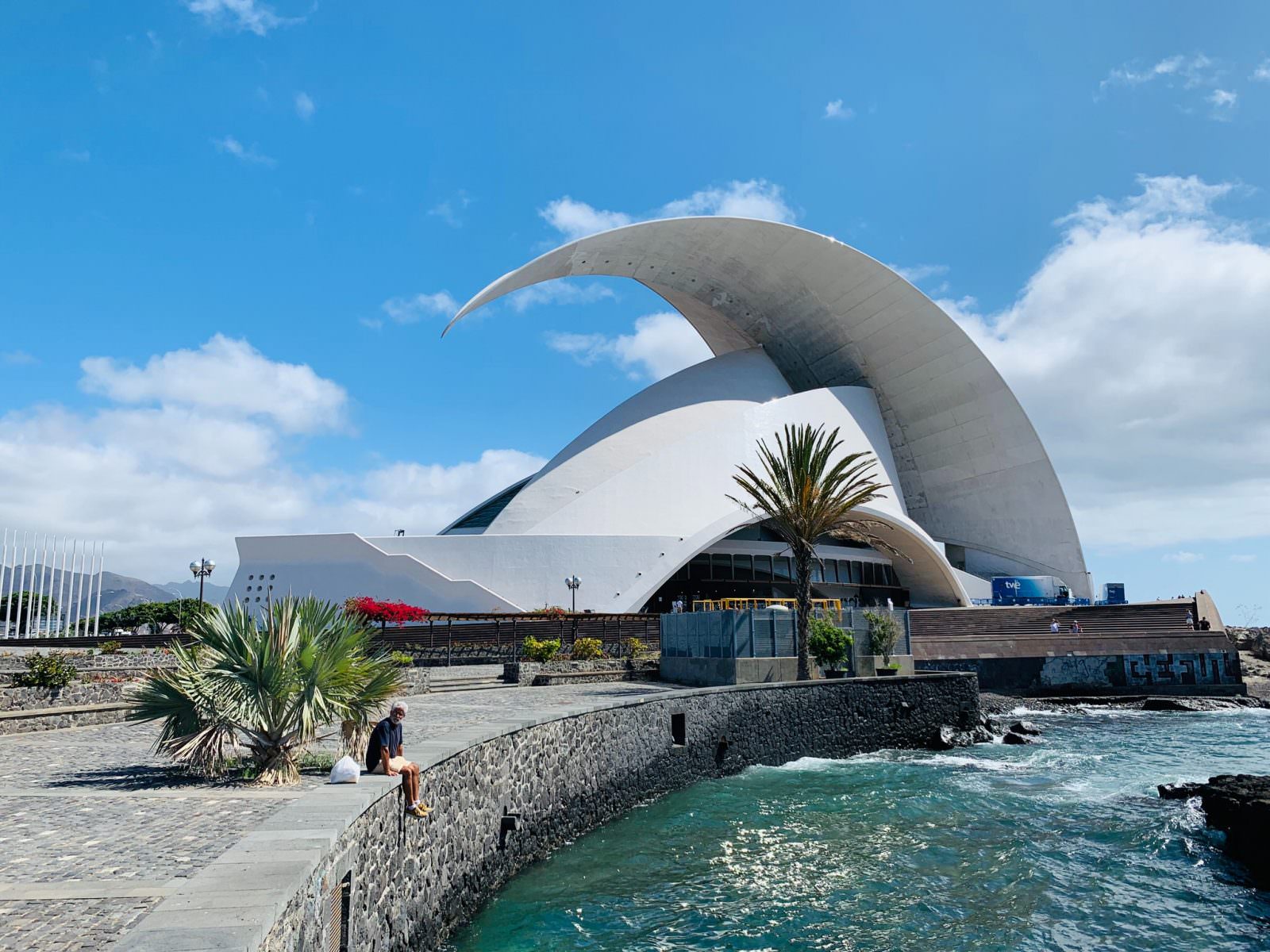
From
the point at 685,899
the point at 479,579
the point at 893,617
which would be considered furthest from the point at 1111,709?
the point at 685,899

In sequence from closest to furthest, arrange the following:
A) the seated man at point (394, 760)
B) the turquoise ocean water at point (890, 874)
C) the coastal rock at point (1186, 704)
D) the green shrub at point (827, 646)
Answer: the seated man at point (394, 760) < the turquoise ocean water at point (890, 874) < the green shrub at point (827, 646) < the coastal rock at point (1186, 704)

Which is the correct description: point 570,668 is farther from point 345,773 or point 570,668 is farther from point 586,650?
point 345,773

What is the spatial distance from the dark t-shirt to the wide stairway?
87.2 ft

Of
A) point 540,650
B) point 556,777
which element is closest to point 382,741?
point 556,777

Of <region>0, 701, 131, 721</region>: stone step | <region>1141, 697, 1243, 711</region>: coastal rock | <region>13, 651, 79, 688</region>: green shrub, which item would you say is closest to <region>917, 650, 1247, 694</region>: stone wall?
<region>1141, 697, 1243, 711</region>: coastal rock

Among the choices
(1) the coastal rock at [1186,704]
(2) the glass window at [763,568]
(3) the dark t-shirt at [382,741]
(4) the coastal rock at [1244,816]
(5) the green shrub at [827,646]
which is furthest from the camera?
(2) the glass window at [763,568]

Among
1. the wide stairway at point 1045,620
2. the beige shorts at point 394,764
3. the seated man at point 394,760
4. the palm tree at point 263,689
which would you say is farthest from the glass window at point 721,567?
the beige shorts at point 394,764

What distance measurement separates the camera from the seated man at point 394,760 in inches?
262

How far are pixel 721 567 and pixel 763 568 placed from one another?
188cm

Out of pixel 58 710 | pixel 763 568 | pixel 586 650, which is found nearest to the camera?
pixel 58 710

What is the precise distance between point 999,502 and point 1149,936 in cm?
3731

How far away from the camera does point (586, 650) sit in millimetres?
22922

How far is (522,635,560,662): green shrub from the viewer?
74.2 ft

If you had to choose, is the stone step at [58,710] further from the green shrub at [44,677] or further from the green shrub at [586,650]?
the green shrub at [586,650]
